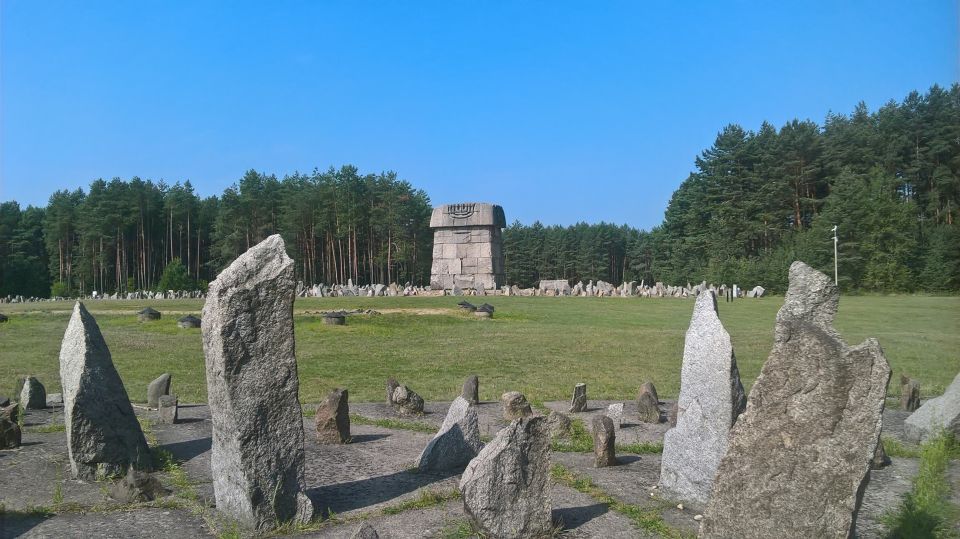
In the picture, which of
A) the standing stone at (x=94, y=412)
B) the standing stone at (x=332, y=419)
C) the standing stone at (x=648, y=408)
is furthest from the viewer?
the standing stone at (x=648, y=408)

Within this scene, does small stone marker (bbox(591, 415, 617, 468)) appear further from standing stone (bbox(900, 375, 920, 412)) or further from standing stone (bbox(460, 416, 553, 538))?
standing stone (bbox(900, 375, 920, 412))

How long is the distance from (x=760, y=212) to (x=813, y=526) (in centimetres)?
6342

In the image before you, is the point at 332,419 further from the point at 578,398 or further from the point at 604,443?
the point at 578,398

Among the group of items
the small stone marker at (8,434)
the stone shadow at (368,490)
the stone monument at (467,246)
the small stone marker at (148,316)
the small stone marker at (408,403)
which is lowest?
the stone shadow at (368,490)

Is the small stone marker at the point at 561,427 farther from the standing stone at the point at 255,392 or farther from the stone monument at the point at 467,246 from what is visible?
the stone monument at the point at 467,246

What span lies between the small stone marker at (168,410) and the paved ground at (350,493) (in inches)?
18.6

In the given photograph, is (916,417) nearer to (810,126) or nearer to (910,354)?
(910,354)

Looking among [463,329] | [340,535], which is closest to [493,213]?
[463,329]

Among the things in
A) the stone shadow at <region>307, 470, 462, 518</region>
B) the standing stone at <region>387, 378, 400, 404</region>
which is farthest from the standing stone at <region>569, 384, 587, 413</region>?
the stone shadow at <region>307, 470, 462, 518</region>

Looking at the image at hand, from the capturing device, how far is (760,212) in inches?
2463

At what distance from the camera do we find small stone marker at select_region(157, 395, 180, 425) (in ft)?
31.6

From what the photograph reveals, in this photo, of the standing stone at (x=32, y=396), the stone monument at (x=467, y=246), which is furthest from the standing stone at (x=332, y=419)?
the stone monument at (x=467, y=246)

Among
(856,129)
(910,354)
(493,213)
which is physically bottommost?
(910,354)

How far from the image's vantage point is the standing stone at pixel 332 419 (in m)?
8.48
